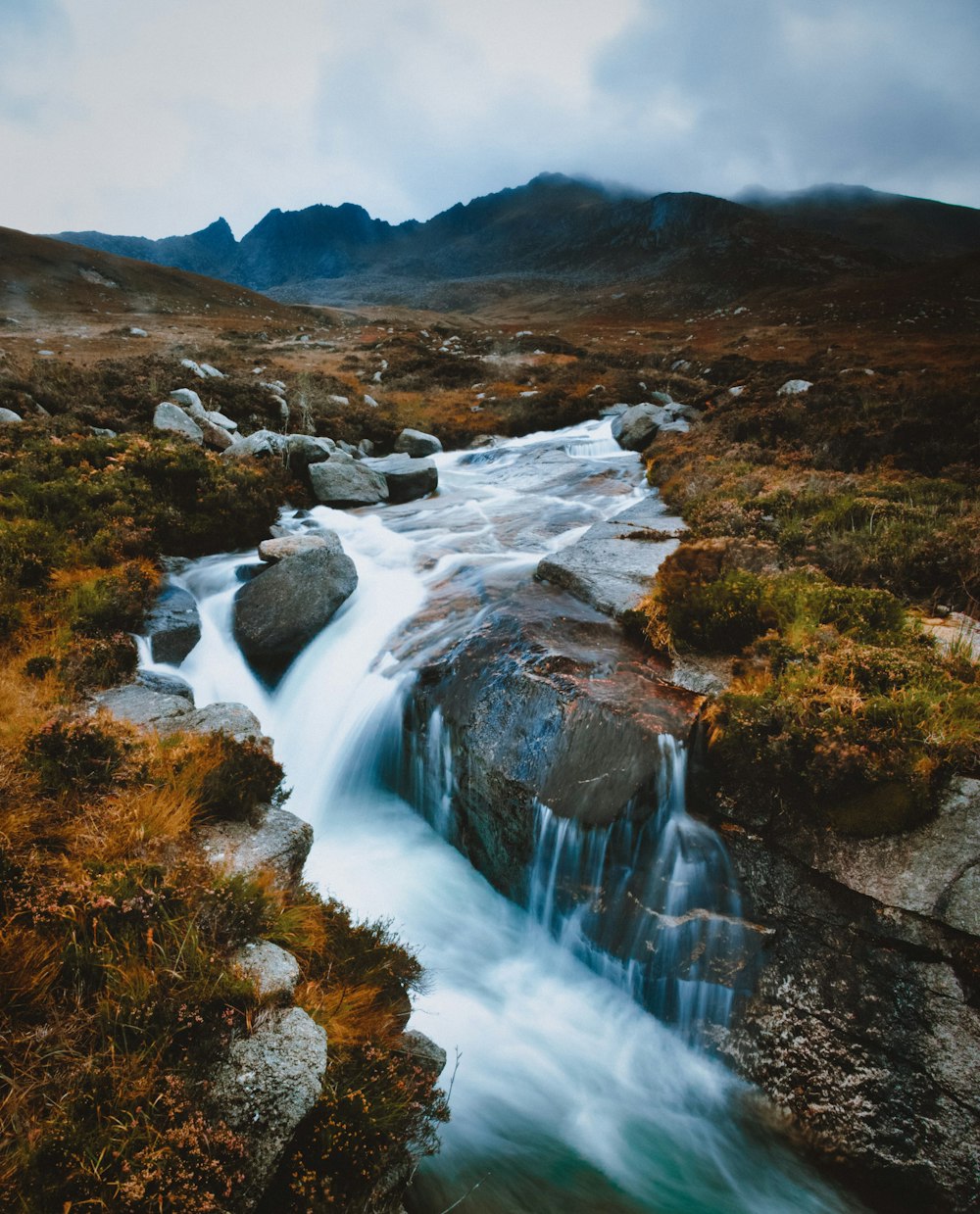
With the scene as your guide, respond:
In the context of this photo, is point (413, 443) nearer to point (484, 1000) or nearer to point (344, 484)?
point (344, 484)

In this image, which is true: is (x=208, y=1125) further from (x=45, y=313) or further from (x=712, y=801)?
(x=45, y=313)

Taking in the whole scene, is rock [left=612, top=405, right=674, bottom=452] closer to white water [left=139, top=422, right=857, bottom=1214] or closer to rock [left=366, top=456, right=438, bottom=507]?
rock [left=366, top=456, right=438, bottom=507]

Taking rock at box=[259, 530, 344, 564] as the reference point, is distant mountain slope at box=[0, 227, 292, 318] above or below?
above

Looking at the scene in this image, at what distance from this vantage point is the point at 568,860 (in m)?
5.58

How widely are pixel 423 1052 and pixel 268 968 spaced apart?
1.33m

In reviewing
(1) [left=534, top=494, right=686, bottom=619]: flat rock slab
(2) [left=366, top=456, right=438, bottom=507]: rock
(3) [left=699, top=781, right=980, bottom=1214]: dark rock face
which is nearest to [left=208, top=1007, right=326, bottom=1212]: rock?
(3) [left=699, top=781, right=980, bottom=1214]: dark rock face

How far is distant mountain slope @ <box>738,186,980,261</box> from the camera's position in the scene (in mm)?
128625

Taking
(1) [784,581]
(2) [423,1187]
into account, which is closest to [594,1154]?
(2) [423,1187]

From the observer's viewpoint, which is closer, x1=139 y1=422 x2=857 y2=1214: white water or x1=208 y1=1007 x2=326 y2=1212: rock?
x1=208 y1=1007 x2=326 y2=1212: rock

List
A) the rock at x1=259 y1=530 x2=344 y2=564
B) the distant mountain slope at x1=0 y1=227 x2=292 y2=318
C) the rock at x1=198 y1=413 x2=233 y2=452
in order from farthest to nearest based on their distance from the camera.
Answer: the distant mountain slope at x1=0 y1=227 x2=292 y2=318, the rock at x1=198 y1=413 x2=233 y2=452, the rock at x1=259 y1=530 x2=344 y2=564

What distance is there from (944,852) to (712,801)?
1705mm

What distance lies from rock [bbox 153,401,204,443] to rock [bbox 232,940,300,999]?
14147mm

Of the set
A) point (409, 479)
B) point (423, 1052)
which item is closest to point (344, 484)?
point (409, 479)

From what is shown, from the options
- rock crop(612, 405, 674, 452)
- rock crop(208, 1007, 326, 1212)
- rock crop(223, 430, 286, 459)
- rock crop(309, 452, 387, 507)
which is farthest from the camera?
rock crop(612, 405, 674, 452)
